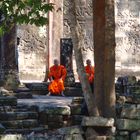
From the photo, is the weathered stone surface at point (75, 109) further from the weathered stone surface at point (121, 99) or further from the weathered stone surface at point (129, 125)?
the weathered stone surface at point (129, 125)

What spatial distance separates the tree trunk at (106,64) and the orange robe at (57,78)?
652 cm

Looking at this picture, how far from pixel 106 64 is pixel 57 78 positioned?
675cm

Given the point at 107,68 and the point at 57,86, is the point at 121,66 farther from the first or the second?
the point at 107,68

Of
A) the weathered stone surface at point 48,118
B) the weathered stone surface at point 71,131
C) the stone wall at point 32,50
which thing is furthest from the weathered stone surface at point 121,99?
the stone wall at point 32,50

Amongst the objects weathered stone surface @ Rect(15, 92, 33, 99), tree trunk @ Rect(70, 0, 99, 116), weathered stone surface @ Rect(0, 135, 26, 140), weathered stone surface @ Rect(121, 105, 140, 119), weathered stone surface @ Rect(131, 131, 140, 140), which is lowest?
weathered stone surface @ Rect(131, 131, 140, 140)

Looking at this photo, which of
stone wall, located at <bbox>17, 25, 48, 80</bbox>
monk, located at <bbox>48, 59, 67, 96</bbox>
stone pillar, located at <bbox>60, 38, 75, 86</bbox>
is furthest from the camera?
stone wall, located at <bbox>17, 25, 48, 80</bbox>

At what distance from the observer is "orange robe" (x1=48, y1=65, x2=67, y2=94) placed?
15.6m

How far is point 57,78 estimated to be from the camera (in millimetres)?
15719

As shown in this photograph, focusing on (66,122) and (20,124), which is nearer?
(20,124)

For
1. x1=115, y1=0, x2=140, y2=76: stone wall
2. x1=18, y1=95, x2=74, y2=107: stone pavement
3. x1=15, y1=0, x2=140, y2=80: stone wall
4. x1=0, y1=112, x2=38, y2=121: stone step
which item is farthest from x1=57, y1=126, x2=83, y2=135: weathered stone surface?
x1=115, y1=0, x2=140, y2=76: stone wall

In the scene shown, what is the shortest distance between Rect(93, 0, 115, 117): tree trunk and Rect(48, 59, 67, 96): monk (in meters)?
6.51

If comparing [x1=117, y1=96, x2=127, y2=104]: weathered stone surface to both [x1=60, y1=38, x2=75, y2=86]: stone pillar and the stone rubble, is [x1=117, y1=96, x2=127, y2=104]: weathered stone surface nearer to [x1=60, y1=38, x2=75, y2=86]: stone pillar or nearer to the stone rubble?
the stone rubble

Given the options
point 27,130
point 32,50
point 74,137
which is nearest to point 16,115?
point 27,130

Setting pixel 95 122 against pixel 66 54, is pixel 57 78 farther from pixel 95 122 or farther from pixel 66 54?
pixel 95 122
